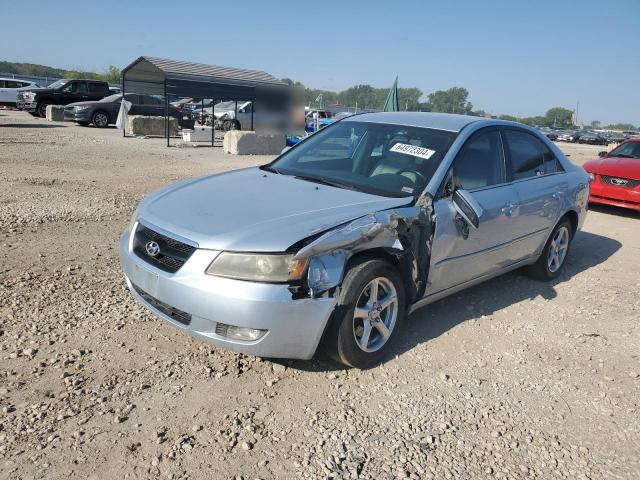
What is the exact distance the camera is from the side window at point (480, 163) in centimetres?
412

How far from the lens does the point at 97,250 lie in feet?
17.6

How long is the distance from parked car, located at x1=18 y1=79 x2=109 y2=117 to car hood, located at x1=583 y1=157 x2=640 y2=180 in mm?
22987

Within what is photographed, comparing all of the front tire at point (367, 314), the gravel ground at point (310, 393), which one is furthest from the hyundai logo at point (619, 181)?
the front tire at point (367, 314)

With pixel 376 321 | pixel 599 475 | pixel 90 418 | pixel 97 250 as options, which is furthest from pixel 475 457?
pixel 97 250

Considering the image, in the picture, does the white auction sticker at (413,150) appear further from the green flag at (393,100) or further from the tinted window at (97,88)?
the tinted window at (97,88)

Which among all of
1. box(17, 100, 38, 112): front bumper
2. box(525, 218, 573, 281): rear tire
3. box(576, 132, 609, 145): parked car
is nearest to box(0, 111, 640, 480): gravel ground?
box(525, 218, 573, 281): rear tire

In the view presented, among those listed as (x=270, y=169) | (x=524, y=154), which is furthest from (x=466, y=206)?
(x=270, y=169)

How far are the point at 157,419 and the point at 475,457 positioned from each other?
1.68 m

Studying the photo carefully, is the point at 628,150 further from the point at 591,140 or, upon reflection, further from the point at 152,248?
the point at 591,140

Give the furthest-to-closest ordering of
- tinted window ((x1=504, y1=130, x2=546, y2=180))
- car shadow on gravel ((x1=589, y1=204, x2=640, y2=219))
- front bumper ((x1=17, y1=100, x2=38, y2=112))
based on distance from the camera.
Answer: front bumper ((x1=17, y1=100, x2=38, y2=112)) < car shadow on gravel ((x1=589, y1=204, x2=640, y2=219)) < tinted window ((x1=504, y1=130, x2=546, y2=180))

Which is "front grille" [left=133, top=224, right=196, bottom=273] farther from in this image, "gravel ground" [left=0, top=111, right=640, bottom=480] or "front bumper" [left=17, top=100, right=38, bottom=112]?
"front bumper" [left=17, top=100, right=38, bottom=112]

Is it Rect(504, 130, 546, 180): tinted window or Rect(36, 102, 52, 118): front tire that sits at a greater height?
Rect(504, 130, 546, 180): tinted window

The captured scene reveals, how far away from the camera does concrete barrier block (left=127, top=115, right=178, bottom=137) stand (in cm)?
2072

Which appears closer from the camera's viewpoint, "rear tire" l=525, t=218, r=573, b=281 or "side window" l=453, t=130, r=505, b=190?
"side window" l=453, t=130, r=505, b=190
